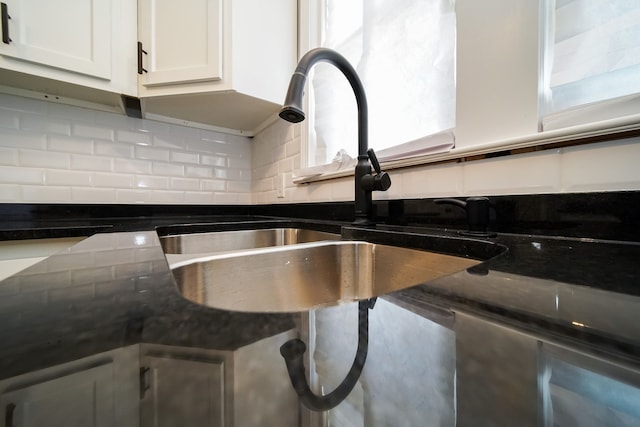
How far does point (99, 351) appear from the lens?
0.44 feet

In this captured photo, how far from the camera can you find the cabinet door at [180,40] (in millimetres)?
1094

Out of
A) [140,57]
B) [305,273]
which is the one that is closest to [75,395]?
[305,273]

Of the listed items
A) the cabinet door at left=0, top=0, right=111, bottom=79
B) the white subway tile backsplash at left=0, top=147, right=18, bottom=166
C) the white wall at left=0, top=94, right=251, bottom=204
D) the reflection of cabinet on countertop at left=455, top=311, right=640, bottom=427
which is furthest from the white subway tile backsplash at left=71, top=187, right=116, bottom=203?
the reflection of cabinet on countertop at left=455, top=311, right=640, bottom=427

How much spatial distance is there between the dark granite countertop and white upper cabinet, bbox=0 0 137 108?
43.3 inches

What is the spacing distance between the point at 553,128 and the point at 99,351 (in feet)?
2.41

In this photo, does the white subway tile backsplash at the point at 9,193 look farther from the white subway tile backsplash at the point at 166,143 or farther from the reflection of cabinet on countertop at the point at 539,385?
the reflection of cabinet on countertop at the point at 539,385

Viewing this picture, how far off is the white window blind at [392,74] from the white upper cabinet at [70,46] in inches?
33.5

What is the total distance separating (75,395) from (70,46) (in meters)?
1.46

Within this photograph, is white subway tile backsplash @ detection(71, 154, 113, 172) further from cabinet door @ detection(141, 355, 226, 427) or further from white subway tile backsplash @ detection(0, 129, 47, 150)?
cabinet door @ detection(141, 355, 226, 427)

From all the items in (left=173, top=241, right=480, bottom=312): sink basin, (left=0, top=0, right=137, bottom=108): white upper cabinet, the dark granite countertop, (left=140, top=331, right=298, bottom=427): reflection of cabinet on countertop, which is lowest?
(left=173, top=241, right=480, bottom=312): sink basin

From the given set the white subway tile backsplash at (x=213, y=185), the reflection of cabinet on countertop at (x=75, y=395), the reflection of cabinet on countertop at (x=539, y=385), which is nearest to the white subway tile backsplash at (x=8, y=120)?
the white subway tile backsplash at (x=213, y=185)

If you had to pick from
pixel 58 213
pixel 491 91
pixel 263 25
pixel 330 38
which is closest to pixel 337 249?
pixel 491 91

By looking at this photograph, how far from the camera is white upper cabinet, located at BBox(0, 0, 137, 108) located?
925mm

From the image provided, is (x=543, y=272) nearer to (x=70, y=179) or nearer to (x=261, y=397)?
(x=261, y=397)
